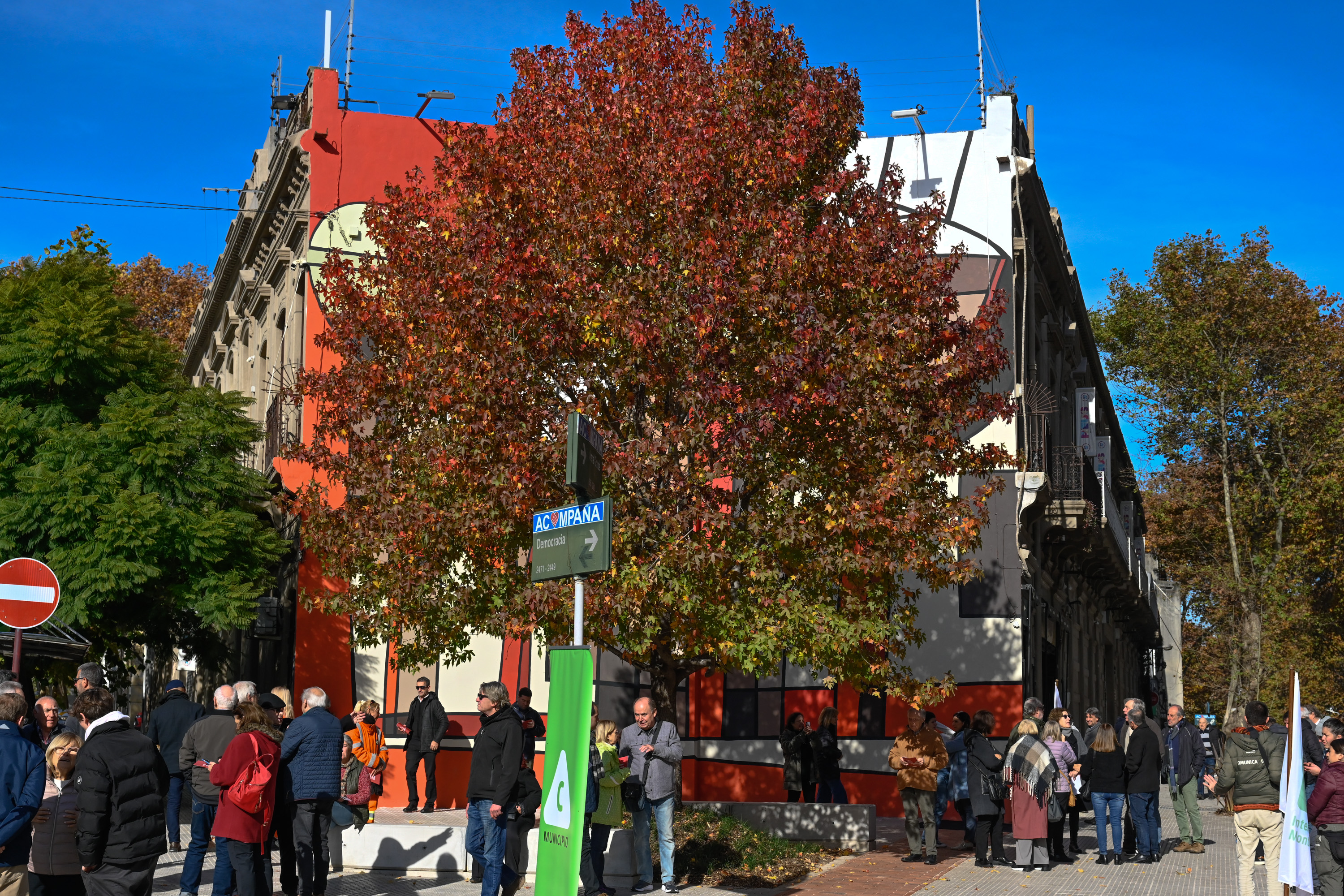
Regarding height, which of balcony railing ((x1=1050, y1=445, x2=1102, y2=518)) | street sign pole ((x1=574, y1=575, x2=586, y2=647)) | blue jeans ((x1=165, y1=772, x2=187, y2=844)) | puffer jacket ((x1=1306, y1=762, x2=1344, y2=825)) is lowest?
blue jeans ((x1=165, y1=772, x2=187, y2=844))

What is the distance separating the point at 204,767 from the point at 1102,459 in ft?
78.7

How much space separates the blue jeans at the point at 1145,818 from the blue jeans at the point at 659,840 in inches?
226

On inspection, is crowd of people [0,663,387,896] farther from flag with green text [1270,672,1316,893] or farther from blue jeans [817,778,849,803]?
blue jeans [817,778,849,803]

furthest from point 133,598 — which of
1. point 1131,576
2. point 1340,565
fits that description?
point 1340,565

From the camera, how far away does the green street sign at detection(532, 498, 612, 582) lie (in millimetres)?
8180

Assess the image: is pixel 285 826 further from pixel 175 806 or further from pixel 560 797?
pixel 175 806

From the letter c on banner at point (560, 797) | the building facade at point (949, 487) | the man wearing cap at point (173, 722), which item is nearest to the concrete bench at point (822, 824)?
the building facade at point (949, 487)

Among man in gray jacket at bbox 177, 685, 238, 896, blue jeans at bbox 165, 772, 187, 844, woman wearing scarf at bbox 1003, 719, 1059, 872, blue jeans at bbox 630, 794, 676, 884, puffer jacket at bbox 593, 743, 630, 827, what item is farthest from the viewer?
woman wearing scarf at bbox 1003, 719, 1059, 872

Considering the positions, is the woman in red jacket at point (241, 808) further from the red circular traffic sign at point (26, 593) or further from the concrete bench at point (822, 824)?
the concrete bench at point (822, 824)

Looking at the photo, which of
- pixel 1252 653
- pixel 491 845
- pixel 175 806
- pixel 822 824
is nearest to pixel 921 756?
pixel 822 824

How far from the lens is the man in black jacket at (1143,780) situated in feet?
49.1

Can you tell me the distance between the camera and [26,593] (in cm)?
1089

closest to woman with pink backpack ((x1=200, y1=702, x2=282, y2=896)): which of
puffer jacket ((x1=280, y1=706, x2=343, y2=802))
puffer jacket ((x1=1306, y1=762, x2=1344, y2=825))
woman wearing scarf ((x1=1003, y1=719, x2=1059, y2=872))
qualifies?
puffer jacket ((x1=280, y1=706, x2=343, y2=802))

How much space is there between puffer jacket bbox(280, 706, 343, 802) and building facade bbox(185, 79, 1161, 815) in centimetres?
652
